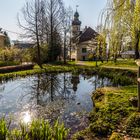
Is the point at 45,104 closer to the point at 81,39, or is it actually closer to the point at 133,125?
the point at 133,125

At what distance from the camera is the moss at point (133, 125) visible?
613 cm

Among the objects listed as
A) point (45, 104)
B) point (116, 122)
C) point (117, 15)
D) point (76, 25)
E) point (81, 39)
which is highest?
point (76, 25)

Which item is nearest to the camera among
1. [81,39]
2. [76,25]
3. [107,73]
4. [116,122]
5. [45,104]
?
[116,122]

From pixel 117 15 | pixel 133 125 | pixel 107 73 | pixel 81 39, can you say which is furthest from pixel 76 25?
pixel 133 125

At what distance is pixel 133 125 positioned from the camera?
6.55 metres

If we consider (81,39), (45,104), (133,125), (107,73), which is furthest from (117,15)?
(81,39)

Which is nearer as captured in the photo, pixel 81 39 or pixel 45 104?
pixel 45 104

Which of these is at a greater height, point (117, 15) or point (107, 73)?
point (117, 15)

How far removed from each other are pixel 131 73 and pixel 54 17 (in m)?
20.5

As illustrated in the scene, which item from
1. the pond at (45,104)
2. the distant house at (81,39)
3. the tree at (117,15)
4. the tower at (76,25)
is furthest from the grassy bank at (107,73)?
the tower at (76,25)

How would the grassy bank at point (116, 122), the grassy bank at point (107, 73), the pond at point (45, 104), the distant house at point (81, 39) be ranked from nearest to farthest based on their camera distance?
the grassy bank at point (116, 122)
the pond at point (45, 104)
the grassy bank at point (107, 73)
the distant house at point (81, 39)

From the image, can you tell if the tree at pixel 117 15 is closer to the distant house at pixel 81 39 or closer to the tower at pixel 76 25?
the distant house at pixel 81 39

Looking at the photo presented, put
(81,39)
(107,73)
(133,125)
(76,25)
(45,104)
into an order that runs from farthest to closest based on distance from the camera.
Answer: (76,25) < (81,39) < (107,73) < (45,104) < (133,125)

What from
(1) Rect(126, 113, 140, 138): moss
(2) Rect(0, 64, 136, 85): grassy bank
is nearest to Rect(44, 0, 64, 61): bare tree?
(2) Rect(0, 64, 136, 85): grassy bank
